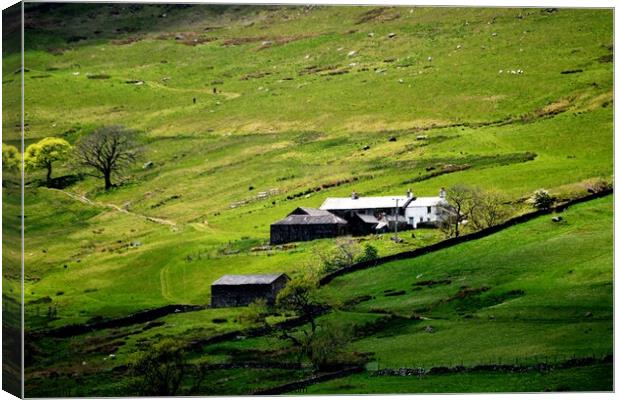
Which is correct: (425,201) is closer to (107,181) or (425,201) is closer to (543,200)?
(543,200)

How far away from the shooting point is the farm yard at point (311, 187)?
61562 mm

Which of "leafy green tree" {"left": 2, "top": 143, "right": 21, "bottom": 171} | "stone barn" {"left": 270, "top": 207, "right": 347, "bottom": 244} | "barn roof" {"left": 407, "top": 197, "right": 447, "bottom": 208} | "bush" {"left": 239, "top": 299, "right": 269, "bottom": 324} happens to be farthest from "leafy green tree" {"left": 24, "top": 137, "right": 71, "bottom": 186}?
"barn roof" {"left": 407, "top": 197, "right": 447, "bottom": 208}

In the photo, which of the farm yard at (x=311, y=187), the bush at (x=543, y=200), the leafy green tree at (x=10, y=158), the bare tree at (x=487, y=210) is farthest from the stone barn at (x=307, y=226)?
the leafy green tree at (x=10, y=158)

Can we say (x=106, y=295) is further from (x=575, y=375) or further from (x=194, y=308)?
(x=575, y=375)

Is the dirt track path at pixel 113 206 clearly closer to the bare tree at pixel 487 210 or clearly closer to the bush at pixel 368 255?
the bush at pixel 368 255

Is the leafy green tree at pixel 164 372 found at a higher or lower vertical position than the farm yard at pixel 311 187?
lower

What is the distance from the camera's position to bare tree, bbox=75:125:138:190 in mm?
66688

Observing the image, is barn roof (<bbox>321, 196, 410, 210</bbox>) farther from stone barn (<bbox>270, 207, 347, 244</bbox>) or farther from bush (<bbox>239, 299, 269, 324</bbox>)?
bush (<bbox>239, 299, 269, 324</bbox>)

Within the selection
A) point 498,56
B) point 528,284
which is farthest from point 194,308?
point 498,56

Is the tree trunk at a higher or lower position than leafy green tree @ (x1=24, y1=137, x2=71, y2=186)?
lower

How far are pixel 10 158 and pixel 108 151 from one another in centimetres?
902

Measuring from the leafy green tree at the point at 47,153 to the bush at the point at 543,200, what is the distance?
19.0 meters

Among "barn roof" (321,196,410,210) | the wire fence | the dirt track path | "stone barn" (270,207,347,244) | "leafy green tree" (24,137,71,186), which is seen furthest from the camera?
"stone barn" (270,207,347,244)

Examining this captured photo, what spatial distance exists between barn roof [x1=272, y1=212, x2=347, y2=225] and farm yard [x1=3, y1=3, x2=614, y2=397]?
1.03 feet
